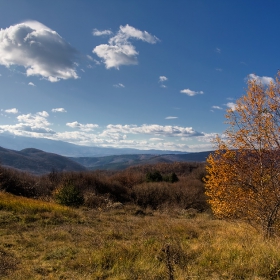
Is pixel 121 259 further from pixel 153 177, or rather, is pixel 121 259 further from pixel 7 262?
pixel 153 177

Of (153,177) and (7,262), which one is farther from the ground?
(7,262)

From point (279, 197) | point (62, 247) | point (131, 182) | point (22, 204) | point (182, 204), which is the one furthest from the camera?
point (131, 182)

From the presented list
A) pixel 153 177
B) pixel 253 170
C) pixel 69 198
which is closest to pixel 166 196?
pixel 153 177

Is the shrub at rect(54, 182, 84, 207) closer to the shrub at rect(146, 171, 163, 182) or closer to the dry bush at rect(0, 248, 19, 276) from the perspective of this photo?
the dry bush at rect(0, 248, 19, 276)

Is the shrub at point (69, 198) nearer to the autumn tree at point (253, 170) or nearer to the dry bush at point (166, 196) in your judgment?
the autumn tree at point (253, 170)

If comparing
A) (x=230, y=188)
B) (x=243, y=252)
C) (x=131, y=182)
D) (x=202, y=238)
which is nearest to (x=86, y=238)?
(x=202, y=238)

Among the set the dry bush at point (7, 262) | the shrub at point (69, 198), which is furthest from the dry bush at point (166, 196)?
the dry bush at point (7, 262)

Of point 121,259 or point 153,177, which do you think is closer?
point 121,259

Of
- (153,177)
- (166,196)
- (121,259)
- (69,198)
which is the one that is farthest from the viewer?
(153,177)

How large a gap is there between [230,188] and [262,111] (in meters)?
3.63

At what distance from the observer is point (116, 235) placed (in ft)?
33.2

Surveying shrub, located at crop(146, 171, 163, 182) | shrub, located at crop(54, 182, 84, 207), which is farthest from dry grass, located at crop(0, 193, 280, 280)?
shrub, located at crop(146, 171, 163, 182)

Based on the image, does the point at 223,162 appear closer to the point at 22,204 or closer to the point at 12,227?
the point at 12,227

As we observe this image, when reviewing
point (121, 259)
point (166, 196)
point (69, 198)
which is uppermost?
point (121, 259)
